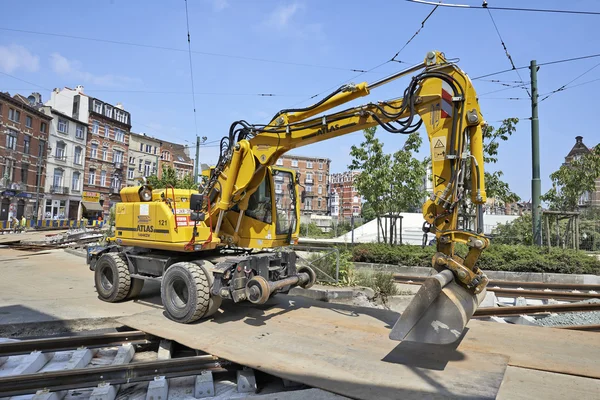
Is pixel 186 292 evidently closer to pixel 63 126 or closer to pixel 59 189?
pixel 59 189

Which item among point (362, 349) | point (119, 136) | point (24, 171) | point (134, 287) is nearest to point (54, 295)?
point (134, 287)

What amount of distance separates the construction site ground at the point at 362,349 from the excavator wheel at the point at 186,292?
8.9 inches

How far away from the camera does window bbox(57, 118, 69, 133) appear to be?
146 ft

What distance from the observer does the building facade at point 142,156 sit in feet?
179

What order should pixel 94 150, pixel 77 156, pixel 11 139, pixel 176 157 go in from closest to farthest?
pixel 11 139 → pixel 77 156 → pixel 94 150 → pixel 176 157

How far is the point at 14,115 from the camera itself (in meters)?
38.8

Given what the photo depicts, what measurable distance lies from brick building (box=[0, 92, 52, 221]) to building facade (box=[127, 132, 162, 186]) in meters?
12.4

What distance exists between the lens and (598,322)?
23.2ft

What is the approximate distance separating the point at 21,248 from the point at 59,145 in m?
30.4

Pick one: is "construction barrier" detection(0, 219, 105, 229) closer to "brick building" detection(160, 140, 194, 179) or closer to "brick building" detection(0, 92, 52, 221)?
"brick building" detection(0, 92, 52, 221)

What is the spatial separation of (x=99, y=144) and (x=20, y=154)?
10.8 metres

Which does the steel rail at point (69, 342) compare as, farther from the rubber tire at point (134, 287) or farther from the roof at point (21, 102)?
the roof at point (21, 102)

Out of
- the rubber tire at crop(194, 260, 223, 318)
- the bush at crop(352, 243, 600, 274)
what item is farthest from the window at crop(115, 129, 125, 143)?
the rubber tire at crop(194, 260, 223, 318)

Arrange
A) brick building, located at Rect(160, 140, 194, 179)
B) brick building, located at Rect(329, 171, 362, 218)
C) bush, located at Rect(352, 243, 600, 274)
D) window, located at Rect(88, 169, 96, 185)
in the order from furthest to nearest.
→ brick building, located at Rect(329, 171, 362, 218), brick building, located at Rect(160, 140, 194, 179), window, located at Rect(88, 169, 96, 185), bush, located at Rect(352, 243, 600, 274)
